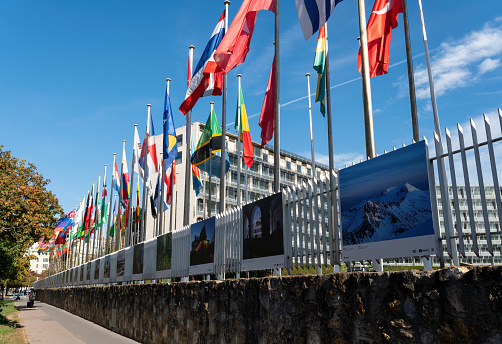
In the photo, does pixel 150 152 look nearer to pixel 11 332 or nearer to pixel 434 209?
pixel 11 332

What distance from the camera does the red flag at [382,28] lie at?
32.0 ft

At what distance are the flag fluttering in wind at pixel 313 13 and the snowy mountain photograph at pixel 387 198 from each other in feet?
14.0

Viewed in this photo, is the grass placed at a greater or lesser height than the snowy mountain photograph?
lesser

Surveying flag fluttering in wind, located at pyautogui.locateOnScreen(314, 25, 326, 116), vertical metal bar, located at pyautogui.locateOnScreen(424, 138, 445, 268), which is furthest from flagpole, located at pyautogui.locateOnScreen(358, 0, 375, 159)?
flag fluttering in wind, located at pyautogui.locateOnScreen(314, 25, 326, 116)

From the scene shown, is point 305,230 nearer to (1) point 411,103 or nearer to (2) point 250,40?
(1) point 411,103

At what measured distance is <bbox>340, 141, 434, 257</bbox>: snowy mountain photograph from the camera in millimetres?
4461

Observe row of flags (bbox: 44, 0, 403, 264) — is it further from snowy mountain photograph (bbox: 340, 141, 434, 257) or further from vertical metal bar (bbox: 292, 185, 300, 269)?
snowy mountain photograph (bbox: 340, 141, 434, 257)

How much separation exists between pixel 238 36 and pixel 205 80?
292 centimetres

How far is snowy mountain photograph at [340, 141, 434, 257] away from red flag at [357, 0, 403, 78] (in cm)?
546

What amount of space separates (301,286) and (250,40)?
6766 millimetres

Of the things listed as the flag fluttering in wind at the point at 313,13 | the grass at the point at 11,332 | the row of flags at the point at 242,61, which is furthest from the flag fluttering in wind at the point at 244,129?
the grass at the point at 11,332

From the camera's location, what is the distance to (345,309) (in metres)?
4.86

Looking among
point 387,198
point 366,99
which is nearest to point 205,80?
point 366,99

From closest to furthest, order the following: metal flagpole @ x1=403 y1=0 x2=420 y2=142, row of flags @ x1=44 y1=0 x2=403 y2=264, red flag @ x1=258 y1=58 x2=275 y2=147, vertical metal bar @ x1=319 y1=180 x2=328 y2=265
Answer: vertical metal bar @ x1=319 y1=180 x2=328 y2=265, metal flagpole @ x1=403 y1=0 x2=420 y2=142, row of flags @ x1=44 y1=0 x2=403 y2=264, red flag @ x1=258 y1=58 x2=275 y2=147
